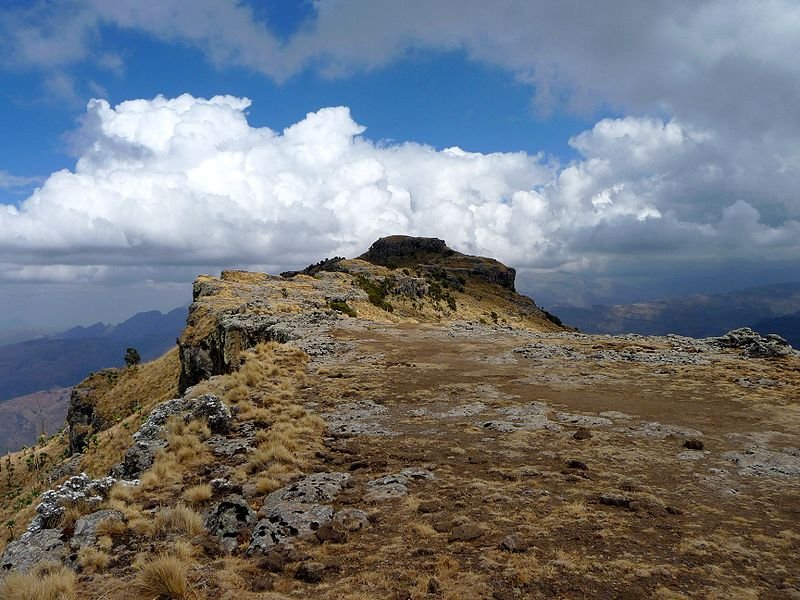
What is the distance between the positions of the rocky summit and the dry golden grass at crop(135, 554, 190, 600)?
35 millimetres

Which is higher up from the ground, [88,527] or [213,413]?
[213,413]

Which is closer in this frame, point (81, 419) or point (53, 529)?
point (53, 529)

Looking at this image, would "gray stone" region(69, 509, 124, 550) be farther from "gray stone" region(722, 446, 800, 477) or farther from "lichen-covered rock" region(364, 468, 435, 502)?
"gray stone" region(722, 446, 800, 477)

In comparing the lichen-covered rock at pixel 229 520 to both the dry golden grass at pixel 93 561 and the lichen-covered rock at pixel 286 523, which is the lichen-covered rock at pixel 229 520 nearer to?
the lichen-covered rock at pixel 286 523

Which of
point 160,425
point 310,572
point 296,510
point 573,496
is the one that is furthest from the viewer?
point 160,425

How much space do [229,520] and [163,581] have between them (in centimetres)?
233

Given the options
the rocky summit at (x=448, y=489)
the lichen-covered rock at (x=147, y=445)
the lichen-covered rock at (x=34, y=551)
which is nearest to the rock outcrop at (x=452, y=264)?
the rocky summit at (x=448, y=489)

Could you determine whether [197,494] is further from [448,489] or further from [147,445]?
[448,489]

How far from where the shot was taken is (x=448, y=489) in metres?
12.0

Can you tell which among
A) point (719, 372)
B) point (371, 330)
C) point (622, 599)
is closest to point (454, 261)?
point (371, 330)

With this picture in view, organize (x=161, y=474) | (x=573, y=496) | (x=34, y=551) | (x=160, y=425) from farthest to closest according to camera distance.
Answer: (x=160, y=425)
(x=161, y=474)
(x=573, y=496)
(x=34, y=551)

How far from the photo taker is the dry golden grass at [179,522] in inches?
408

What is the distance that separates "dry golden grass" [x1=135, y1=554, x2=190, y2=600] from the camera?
802 cm

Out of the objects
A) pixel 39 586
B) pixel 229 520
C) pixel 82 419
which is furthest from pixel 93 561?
pixel 82 419
